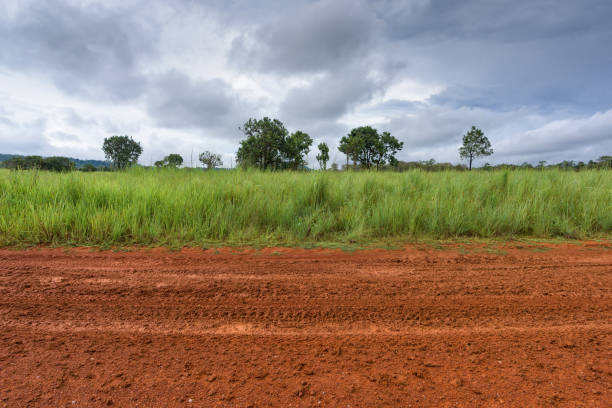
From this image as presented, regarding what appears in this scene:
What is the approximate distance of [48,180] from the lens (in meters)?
6.34

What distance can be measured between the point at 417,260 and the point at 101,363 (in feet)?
11.1

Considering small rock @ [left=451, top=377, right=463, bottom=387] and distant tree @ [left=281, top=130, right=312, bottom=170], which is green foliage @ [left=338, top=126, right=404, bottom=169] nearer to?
distant tree @ [left=281, top=130, right=312, bottom=170]

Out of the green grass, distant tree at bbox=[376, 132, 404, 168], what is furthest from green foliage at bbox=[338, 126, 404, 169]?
the green grass

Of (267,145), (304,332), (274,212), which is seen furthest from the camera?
(267,145)

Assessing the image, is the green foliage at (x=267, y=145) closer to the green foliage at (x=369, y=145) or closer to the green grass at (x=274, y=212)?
the green foliage at (x=369, y=145)

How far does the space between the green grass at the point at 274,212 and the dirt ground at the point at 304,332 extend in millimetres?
1025

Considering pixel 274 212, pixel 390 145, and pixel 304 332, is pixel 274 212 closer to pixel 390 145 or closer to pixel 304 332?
pixel 304 332

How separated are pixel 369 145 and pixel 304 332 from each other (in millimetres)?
49921

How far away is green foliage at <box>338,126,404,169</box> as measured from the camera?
48.9 meters

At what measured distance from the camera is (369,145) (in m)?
49.8

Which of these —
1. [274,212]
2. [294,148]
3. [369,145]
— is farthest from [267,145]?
[274,212]

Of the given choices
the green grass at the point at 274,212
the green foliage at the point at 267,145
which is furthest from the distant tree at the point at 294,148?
the green grass at the point at 274,212

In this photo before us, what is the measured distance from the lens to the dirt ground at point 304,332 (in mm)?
1670

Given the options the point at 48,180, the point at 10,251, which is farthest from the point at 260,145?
the point at 10,251
